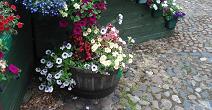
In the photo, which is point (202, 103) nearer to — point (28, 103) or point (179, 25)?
point (28, 103)

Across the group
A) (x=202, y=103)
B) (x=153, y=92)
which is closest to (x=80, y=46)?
(x=153, y=92)

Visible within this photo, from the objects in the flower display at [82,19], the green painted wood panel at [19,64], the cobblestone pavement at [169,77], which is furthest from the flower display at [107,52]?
the green painted wood panel at [19,64]

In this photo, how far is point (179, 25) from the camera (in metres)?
7.40

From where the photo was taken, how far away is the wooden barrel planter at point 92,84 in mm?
4215

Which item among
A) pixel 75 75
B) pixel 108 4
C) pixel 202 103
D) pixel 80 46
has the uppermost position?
pixel 108 4

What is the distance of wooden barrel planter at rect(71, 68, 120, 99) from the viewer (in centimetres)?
422

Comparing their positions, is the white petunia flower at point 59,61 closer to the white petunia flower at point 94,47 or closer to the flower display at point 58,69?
the flower display at point 58,69

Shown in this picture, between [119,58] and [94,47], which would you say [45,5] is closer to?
[94,47]

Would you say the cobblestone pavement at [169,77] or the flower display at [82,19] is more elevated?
the flower display at [82,19]

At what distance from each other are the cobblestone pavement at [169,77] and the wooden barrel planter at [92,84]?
121 millimetres

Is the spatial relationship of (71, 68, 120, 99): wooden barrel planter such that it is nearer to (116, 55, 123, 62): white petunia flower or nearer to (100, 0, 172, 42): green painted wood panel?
(116, 55, 123, 62): white petunia flower

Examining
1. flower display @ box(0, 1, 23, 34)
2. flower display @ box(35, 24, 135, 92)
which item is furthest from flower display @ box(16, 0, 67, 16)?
flower display @ box(35, 24, 135, 92)

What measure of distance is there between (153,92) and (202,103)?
0.70m

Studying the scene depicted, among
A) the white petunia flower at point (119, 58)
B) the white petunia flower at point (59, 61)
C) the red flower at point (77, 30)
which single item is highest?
the red flower at point (77, 30)
